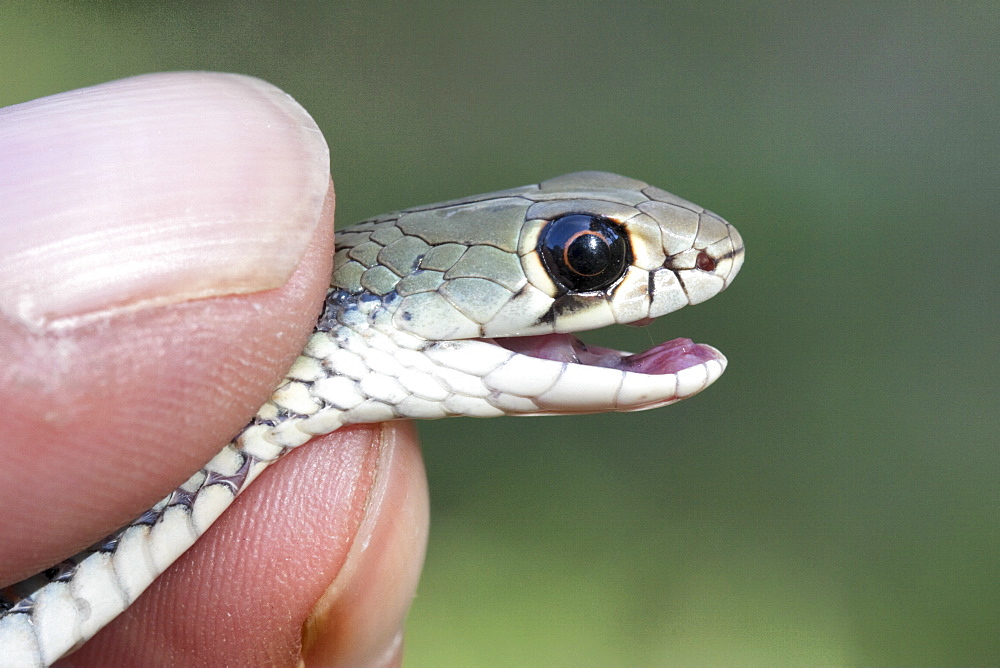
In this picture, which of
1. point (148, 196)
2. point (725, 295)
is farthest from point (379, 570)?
point (725, 295)

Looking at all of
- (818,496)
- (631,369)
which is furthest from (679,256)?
(818,496)

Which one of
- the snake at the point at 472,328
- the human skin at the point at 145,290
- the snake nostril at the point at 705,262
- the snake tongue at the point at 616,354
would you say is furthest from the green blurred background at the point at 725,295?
the human skin at the point at 145,290

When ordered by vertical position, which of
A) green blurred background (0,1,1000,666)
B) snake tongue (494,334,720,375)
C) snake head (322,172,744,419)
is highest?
snake head (322,172,744,419)

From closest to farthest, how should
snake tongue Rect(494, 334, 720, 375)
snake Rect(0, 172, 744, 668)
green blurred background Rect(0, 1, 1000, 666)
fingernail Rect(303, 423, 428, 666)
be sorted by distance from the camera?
snake Rect(0, 172, 744, 668)
snake tongue Rect(494, 334, 720, 375)
fingernail Rect(303, 423, 428, 666)
green blurred background Rect(0, 1, 1000, 666)

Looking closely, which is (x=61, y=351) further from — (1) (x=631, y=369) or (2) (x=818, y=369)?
(2) (x=818, y=369)

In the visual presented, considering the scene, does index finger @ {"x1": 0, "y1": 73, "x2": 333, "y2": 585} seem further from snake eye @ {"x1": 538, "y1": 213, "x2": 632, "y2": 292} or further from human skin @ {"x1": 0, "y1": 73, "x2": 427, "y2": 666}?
snake eye @ {"x1": 538, "y1": 213, "x2": 632, "y2": 292}

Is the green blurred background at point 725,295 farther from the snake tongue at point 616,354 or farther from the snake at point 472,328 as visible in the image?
the snake at point 472,328


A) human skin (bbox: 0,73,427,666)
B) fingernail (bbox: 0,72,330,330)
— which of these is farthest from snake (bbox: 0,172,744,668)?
fingernail (bbox: 0,72,330,330)

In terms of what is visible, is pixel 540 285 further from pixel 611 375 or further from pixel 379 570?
pixel 379 570
